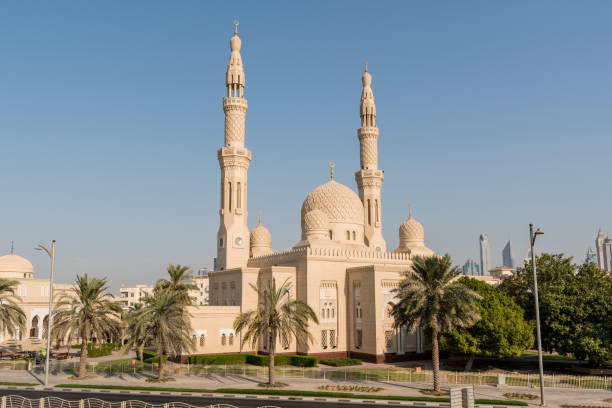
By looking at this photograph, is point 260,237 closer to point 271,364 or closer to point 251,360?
point 251,360

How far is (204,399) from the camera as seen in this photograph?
97.7 ft

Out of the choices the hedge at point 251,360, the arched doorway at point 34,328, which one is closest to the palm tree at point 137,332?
the hedge at point 251,360

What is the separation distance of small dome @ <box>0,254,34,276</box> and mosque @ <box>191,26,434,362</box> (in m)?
34.6

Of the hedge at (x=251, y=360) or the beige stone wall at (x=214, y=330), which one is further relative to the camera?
the beige stone wall at (x=214, y=330)

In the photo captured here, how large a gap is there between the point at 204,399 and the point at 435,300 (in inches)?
588

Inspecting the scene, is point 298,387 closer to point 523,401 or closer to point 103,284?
point 523,401

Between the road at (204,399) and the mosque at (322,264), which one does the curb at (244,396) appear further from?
the mosque at (322,264)

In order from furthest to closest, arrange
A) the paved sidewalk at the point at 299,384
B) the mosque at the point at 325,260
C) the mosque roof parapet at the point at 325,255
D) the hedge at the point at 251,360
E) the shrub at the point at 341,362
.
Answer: the mosque roof parapet at the point at 325,255
the mosque at the point at 325,260
the shrub at the point at 341,362
the hedge at the point at 251,360
the paved sidewalk at the point at 299,384

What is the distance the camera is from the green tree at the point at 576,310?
37531 mm

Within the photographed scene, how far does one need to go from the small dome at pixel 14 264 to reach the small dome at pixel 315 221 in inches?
1768

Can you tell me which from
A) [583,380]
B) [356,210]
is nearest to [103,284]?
[356,210]

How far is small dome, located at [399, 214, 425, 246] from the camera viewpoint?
195 feet

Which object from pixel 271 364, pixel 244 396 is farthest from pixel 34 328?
pixel 244 396

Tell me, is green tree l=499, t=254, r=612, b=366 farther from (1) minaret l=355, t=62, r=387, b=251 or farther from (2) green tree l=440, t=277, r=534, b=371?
(1) minaret l=355, t=62, r=387, b=251
